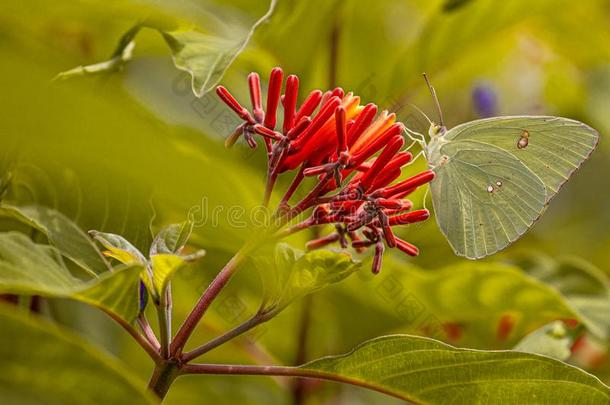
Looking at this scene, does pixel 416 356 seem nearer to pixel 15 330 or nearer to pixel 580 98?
pixel 15 330

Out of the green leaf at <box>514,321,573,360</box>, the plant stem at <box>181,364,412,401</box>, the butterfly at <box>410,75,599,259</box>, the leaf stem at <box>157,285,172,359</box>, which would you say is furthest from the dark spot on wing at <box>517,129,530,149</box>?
the leaf stem at <box>157,285,172,359</box>

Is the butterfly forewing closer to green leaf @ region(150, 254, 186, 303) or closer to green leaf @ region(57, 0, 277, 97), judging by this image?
green leaf @ region(57, 0, 277, 97)

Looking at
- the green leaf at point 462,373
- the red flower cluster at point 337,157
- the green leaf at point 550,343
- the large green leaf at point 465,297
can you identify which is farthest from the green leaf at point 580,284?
the red flower cluster at point 337,157

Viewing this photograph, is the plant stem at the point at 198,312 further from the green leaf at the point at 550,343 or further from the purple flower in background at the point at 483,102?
the purple flower in background at the point at 483,102

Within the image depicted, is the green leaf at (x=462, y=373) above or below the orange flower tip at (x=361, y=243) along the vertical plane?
below

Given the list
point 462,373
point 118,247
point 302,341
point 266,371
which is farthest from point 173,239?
point 302,341

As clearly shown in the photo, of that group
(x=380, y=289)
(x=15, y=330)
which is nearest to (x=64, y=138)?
(x=15, y=330)
